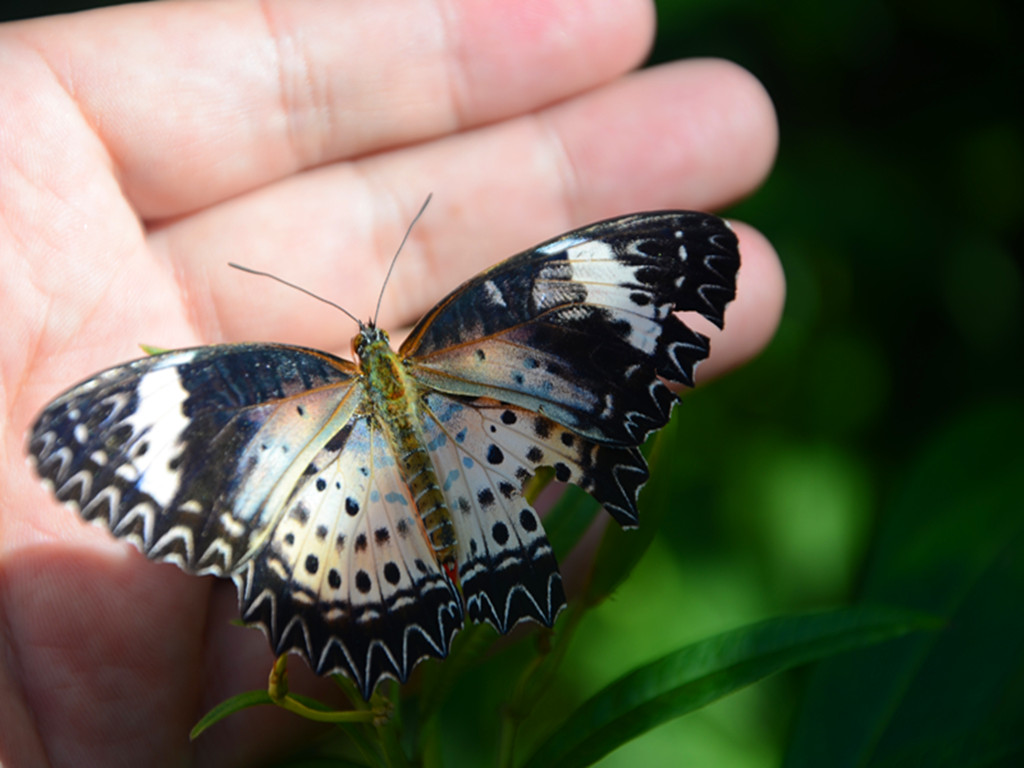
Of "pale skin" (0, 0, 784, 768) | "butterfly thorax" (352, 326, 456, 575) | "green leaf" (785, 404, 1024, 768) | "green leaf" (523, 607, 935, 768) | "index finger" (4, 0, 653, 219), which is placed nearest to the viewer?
"green leaf" (523, 607, 935, 768)

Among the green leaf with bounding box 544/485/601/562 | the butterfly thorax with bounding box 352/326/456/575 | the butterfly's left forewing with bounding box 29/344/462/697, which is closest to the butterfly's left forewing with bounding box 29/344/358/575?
the butterfly's left forewing with bounding box 29/344/462/697

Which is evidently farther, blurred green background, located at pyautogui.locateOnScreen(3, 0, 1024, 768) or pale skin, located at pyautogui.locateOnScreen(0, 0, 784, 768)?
blurred green background, located at pyautogui.locateOnScreen(3, 0, 1024, 768)

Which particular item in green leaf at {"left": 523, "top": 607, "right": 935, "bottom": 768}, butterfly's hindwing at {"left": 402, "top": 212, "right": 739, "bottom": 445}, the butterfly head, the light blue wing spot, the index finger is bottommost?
green leaf at {"left": 523, "top": 607, "right": 935, "bottom": 768}

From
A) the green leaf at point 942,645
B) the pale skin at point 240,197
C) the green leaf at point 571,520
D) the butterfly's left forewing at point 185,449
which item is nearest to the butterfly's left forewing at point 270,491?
the butterfly's left forewing at point 185,449

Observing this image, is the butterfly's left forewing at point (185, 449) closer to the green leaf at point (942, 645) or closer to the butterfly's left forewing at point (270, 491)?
the butterfly's left forewing at point (270, 491)

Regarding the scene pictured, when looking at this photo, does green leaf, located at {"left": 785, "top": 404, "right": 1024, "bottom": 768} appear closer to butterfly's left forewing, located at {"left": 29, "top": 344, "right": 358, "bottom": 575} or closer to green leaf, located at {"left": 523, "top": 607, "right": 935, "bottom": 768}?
green leaf, located at {"left": 523, "top": 607, "right": 935, "bottom": 768}

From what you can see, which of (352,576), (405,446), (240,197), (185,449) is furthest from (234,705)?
(240,197)

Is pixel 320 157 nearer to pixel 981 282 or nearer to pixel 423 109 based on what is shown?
pixel 423 109
